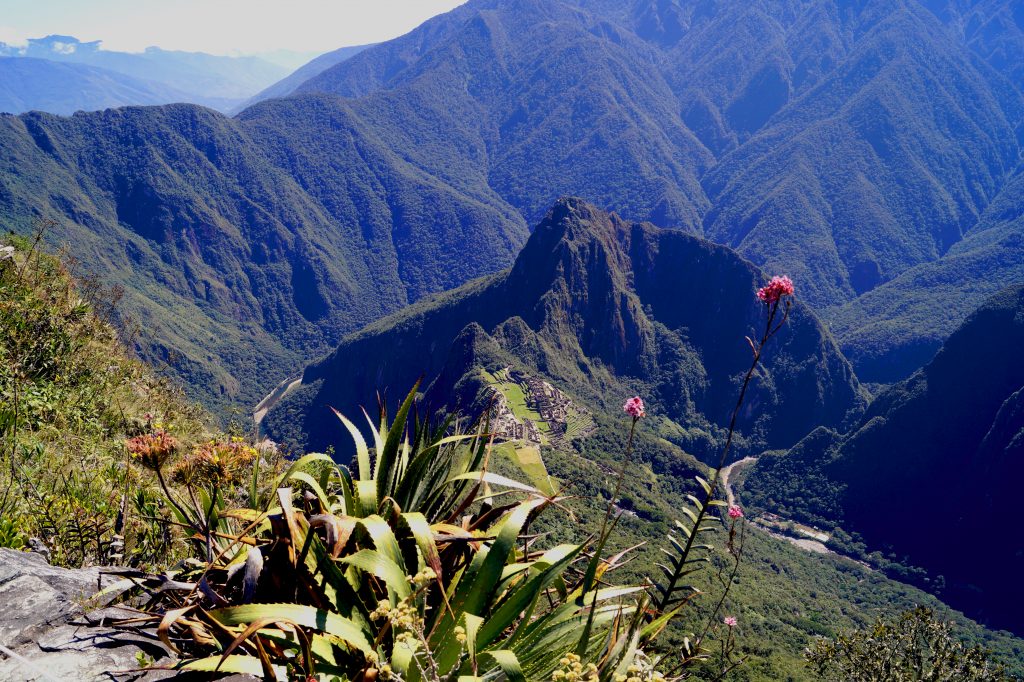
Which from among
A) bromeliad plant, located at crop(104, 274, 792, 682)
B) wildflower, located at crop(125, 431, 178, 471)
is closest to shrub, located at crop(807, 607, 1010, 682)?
bromeliad plant, located at crop(104, 274, 792, 682)

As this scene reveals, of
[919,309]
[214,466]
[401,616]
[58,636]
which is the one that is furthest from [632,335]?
[401,616]

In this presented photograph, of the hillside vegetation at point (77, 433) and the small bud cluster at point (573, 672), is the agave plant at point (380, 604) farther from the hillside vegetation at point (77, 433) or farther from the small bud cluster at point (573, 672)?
the hillside vegetation at point (77, 433)

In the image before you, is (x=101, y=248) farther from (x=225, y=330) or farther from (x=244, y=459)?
(x=244, y=459)

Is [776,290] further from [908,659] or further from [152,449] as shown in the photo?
[908,659]

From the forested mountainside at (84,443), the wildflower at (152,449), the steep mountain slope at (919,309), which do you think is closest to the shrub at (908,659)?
the forested mountainside at (84,443)

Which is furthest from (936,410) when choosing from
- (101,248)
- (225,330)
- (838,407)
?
(101,248)

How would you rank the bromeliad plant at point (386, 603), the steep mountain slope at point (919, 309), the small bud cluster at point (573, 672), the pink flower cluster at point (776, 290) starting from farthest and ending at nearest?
the steep mountain slope at point (919, 309), the pink flower cluster at point (776, 290), the bromeliad plant at point (386, 603), the small bud cluster at point (573, 672)

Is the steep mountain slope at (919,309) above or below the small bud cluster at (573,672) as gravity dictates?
below
